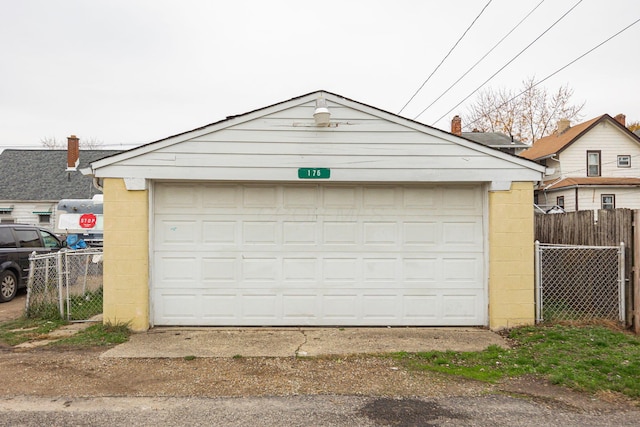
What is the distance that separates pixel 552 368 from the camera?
5652mm

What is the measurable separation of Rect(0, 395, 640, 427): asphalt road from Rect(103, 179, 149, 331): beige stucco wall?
8.45 ft

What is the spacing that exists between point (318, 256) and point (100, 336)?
334cm

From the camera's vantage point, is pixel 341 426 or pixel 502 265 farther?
pixel 502 265

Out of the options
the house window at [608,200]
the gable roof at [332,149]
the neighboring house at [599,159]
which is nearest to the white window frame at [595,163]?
the neighboring house at [599,159]

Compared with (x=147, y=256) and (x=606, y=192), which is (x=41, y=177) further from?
(x=606, y=192)

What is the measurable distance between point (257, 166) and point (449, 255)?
3259 mm

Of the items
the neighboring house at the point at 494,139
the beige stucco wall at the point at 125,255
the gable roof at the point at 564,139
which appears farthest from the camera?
the neighboring house at the point at 494,139

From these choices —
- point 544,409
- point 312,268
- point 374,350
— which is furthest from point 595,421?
point 312,268

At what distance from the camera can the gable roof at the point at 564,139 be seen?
2656 cm

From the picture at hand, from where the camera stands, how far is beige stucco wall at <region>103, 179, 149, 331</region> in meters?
7.35

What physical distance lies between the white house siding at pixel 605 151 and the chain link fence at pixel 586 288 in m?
21.0

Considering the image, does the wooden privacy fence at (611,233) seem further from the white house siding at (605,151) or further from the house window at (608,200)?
the white house siding at (605,151)

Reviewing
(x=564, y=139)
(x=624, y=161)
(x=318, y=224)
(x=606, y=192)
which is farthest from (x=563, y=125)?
(x=318, y=224)

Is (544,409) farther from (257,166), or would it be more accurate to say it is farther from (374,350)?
(257,166)
